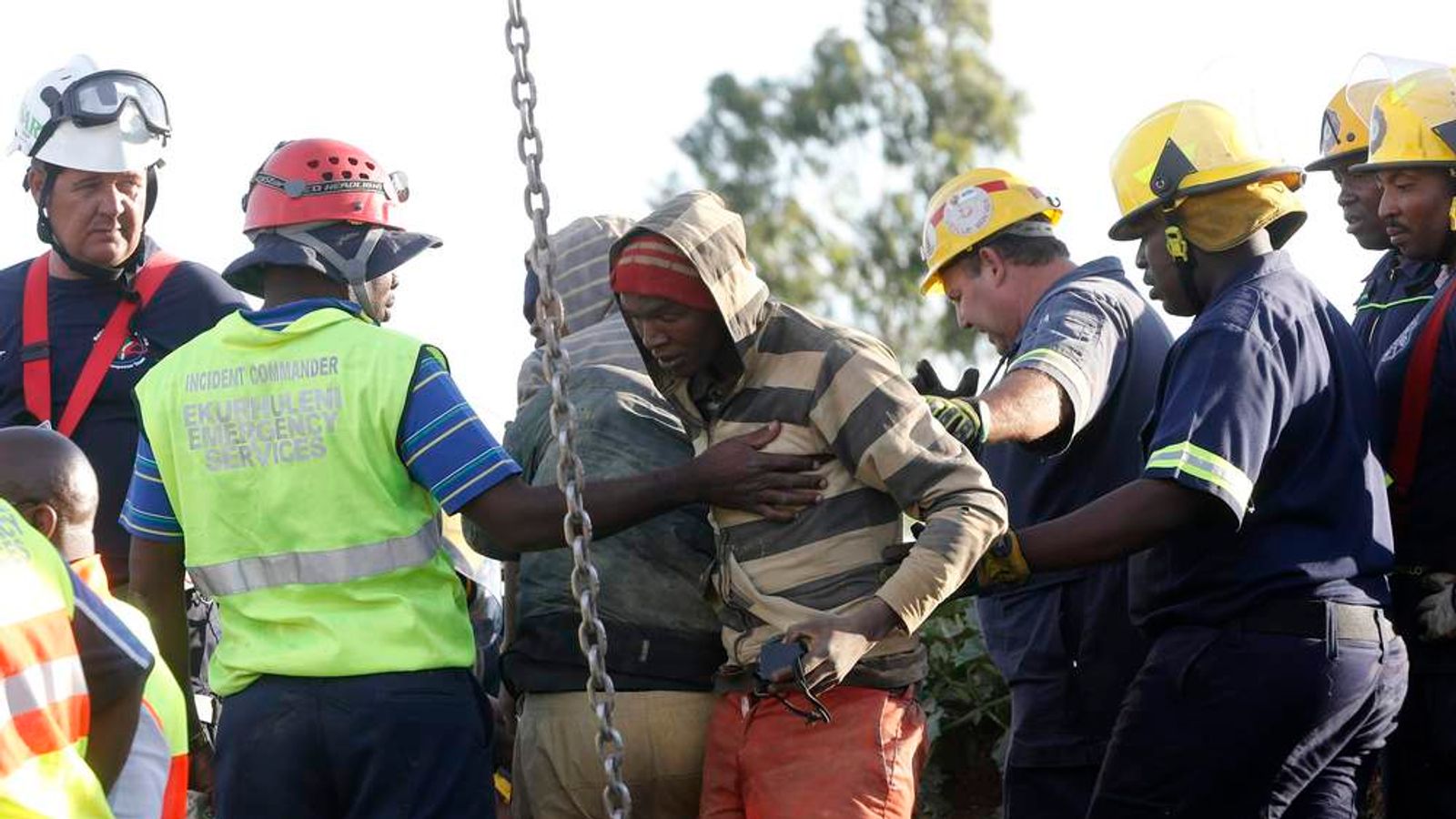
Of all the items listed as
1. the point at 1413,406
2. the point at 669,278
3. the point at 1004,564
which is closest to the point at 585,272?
the point at 669,278

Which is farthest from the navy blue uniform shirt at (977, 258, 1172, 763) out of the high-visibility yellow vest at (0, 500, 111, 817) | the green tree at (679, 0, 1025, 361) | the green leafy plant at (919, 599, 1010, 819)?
the green tree at (679, 0, 1025, 361)

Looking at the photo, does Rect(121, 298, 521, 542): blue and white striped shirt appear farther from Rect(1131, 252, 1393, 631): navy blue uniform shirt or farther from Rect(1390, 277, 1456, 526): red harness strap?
Rect(1390, 277, 1456, 526): red harness strap

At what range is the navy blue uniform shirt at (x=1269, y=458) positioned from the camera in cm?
509

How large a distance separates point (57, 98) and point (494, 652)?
6.99 ft

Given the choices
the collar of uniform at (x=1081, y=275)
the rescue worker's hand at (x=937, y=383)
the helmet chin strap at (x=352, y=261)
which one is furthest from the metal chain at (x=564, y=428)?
the collar of uniform at (x=1081, y=275)

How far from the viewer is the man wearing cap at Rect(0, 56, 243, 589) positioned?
6211mm

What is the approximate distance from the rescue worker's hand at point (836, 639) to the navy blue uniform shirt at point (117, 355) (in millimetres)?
2348

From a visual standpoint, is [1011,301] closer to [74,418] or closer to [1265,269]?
[1265,269]

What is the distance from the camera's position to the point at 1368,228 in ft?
22.2

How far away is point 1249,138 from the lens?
572cm

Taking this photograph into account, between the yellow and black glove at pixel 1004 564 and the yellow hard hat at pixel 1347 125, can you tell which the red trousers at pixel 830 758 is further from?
the yellow hard hat at pixel 1347 125

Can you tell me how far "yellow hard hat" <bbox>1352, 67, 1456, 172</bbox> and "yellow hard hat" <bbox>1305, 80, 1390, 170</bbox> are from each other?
54 cm

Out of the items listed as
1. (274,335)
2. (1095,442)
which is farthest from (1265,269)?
(274,335)

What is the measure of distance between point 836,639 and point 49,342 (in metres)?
2.88
